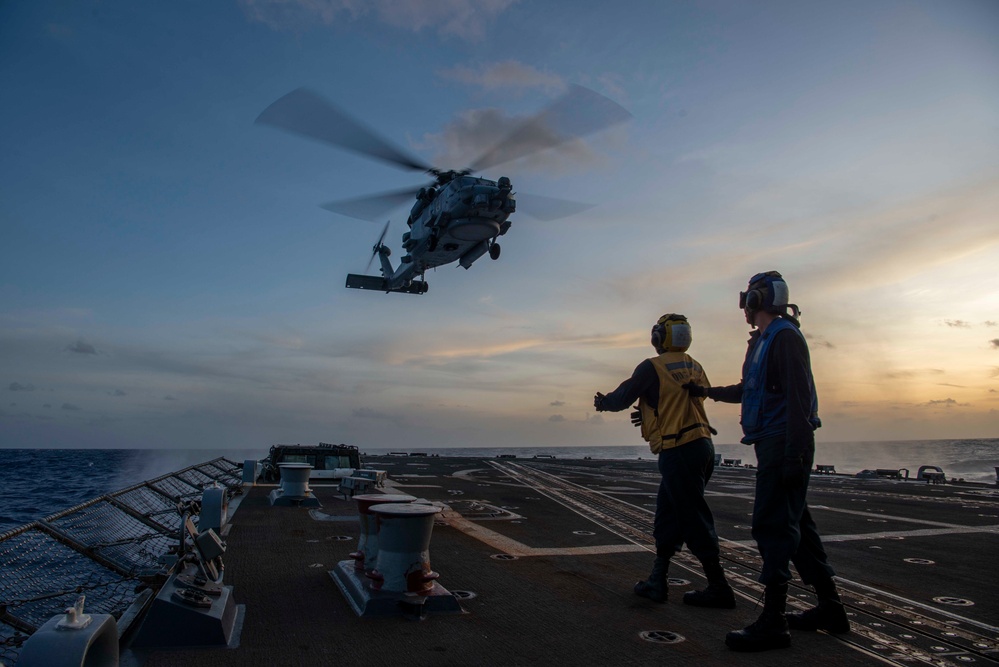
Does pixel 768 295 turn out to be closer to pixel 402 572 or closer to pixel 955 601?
pixel 955 601

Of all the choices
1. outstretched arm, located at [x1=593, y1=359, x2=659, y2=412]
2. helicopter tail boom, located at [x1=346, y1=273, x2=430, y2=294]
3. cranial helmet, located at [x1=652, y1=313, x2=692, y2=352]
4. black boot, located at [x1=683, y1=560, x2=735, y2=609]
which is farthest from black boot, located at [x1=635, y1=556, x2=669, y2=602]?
helicopter tail boom, located at [x1=346, y1=273, x2=430, y2=294]

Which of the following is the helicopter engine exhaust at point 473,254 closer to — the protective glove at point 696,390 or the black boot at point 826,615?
the protective glove at point 696,390

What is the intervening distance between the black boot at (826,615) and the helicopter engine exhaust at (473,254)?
15.3 metres

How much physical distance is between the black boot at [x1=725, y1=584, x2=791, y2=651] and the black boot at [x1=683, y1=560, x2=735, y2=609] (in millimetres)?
932

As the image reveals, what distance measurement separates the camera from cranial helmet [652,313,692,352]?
5688mm

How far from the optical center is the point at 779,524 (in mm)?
4336

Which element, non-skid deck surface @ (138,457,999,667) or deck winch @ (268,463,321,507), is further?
deck winch @ (268,463,321,507)

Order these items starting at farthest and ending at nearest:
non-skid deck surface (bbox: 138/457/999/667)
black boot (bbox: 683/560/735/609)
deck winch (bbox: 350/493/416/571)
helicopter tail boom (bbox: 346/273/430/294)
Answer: helicopter tail boom (bbox: 346/273/430/294) → deck winch (bbox: 350/493/416/571) → black boot (bbox: 683/560/735/609) → non-skid deck surface (bbox: 138/457/999/667)

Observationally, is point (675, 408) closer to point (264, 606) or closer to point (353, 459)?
point (264, 606)

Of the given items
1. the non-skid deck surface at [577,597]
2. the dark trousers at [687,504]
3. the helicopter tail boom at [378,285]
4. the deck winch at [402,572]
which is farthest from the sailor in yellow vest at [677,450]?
the helicopter tail boom at [378,285]


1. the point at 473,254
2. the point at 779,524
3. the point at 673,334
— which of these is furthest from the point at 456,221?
the point at 779,524

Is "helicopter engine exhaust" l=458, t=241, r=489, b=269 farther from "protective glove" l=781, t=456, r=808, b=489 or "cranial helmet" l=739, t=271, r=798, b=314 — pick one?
"protective glove" l=781, t=456, r=808, b=489

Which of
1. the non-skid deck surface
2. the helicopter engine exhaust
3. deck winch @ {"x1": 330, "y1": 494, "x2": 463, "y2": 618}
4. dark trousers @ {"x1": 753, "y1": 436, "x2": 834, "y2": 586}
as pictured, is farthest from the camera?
the helicopter engine exhaust

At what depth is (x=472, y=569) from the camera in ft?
21.7
